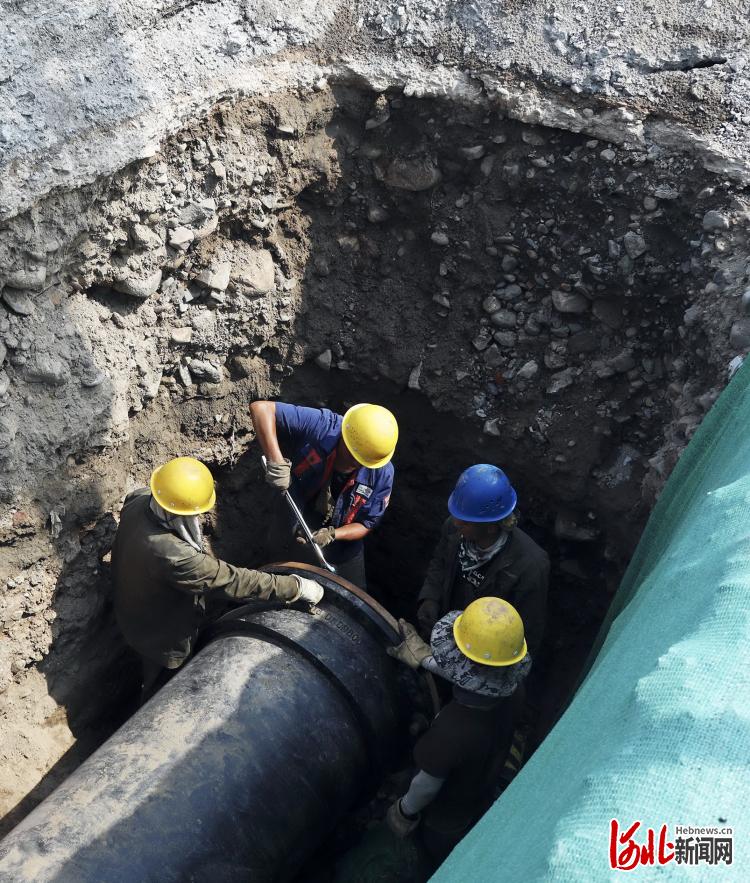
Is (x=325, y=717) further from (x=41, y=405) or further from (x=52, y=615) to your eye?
(x=41, y=405)

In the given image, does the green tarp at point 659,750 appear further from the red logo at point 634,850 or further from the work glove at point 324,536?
the work glove at point 324,536

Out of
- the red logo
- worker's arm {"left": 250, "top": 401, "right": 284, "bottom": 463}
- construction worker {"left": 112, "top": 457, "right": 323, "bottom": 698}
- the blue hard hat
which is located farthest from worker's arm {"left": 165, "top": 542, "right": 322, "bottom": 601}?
→ the red logo

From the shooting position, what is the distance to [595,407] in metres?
4.65

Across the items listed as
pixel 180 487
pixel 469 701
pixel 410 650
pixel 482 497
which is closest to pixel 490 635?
pixel 469 701

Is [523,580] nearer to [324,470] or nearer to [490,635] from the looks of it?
[490,635]

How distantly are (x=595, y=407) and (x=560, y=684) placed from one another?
1.76m

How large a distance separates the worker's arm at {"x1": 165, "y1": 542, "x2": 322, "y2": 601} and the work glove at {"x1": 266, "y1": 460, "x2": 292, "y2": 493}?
2.10 feet

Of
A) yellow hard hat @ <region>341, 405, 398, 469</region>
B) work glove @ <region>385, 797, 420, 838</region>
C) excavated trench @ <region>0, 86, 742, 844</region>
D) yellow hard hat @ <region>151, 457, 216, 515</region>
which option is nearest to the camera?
work glove @ <region>385, 797, 420, 838</region>

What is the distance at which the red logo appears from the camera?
4.77 feet

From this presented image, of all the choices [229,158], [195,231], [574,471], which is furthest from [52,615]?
[574,471]

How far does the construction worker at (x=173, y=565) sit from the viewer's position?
12.3 feet

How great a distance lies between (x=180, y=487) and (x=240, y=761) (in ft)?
3.90

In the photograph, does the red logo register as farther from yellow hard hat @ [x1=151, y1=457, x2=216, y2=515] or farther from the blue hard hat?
yellow hard hat @ [x1=151, y1=457, x2=216, y2=515]

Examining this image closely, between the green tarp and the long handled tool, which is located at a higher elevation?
the green tarp
